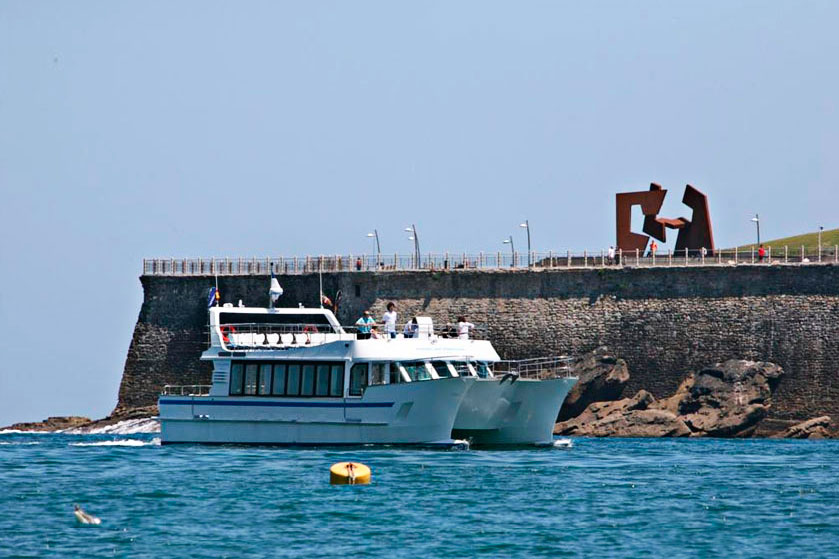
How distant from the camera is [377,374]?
170 feet

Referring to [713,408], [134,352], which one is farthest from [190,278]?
[713,408]

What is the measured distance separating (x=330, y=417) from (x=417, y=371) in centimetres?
286

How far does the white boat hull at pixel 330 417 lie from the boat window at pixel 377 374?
42 cm

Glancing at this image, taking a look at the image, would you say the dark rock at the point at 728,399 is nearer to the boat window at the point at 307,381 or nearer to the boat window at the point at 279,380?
the boat window at the point at 307,381

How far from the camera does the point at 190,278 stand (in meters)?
87.2

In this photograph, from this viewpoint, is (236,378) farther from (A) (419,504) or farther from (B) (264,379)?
(A) (419,504)

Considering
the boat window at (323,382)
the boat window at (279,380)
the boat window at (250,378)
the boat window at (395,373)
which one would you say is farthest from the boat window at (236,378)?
the boat window at (395,373)

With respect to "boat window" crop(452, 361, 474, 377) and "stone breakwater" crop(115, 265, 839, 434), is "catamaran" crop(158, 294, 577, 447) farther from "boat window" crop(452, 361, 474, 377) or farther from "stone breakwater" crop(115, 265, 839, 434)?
"stone breakwater" crop(115, 265, 839, 434)

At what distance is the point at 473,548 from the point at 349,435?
732 inches

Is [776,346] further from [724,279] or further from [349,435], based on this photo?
[349,435]

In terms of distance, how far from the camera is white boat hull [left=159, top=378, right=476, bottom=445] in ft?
167

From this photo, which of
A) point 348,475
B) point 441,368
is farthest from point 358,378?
point 348,475

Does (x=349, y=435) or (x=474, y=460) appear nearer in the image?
(x=474, y=460)

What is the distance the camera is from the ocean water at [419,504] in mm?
33750
